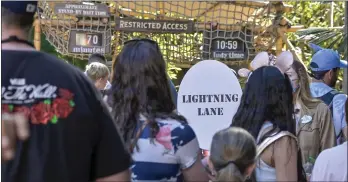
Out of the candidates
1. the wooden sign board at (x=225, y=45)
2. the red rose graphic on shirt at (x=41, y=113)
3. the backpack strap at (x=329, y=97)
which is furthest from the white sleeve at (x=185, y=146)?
the wooden sign board at (x=225, y=45)

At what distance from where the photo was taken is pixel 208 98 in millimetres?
4406

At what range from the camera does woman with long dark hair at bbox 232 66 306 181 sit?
316 centimetres

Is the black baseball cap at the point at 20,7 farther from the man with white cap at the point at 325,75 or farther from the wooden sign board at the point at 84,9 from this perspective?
the wooden sign board at the point at 84,9

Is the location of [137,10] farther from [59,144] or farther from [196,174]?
[59,144]

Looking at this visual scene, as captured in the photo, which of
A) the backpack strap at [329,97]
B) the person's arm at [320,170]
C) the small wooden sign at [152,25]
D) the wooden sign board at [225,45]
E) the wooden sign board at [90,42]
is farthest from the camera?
the wooden sign board at [90,42]

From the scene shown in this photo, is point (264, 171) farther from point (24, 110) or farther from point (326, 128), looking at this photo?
point (326, 128)

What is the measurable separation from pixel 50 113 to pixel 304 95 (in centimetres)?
275

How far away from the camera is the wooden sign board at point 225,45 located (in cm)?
618

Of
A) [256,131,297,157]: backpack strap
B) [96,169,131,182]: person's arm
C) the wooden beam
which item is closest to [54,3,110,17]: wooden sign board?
the wooden beam

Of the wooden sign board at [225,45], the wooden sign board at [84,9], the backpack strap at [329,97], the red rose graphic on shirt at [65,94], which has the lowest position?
the backpack strap at [329,97]

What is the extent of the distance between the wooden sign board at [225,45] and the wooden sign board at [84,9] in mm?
892

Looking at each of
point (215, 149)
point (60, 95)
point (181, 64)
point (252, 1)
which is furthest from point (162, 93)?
point (181, 64)

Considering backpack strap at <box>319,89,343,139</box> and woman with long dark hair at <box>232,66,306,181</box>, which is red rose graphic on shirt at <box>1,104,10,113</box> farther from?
backpack strap at <box>319,89,343,139</box>

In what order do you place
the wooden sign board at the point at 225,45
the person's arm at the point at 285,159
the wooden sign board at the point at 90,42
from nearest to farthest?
the person's arm at the point at 285,159, the wooden sign board at the point at 225,45, the wooden sign board at the point at 90,42
